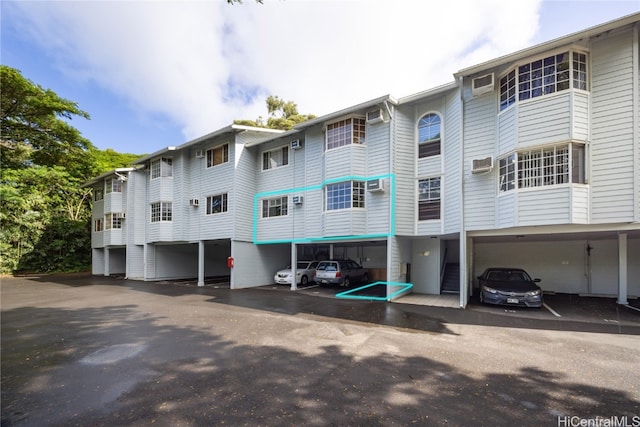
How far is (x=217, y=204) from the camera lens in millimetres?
17578

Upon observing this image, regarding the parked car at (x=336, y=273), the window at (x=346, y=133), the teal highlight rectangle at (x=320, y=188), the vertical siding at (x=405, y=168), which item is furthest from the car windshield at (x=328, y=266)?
the window at (x=346, y=133)

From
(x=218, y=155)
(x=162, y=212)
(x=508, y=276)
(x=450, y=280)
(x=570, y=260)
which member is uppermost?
(x=218, y=155)

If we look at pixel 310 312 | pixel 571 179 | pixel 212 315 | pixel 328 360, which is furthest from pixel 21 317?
pixel 571 179

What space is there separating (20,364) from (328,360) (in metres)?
5.72

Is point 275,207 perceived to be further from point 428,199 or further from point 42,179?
point 42,179

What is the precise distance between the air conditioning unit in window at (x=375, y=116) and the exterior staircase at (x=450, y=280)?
852cm

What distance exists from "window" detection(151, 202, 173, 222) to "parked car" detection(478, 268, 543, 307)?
18.5 meters

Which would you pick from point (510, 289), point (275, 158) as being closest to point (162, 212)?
point (275, 158)

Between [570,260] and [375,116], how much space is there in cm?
1108

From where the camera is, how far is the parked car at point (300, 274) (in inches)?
656

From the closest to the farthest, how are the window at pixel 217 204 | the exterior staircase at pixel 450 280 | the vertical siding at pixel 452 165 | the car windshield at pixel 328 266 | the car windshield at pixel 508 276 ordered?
1. the vertical siding at pixel 452 165
2. the car windshield at pixel 508 276
3. the exterior staircase at pixel 450 280
4. the car windshield at pixel 328 266
5. the window at pixel 217 204

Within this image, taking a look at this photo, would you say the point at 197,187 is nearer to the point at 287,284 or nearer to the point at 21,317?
the point at 287,284

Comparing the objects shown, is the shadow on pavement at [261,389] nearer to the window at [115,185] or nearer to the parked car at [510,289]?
the parked car at [510,289]

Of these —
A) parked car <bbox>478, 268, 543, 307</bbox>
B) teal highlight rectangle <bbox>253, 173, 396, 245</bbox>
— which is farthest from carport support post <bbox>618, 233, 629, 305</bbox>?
teal highlight rectangle <bbox>253, 173, 396, 245</bbox>
